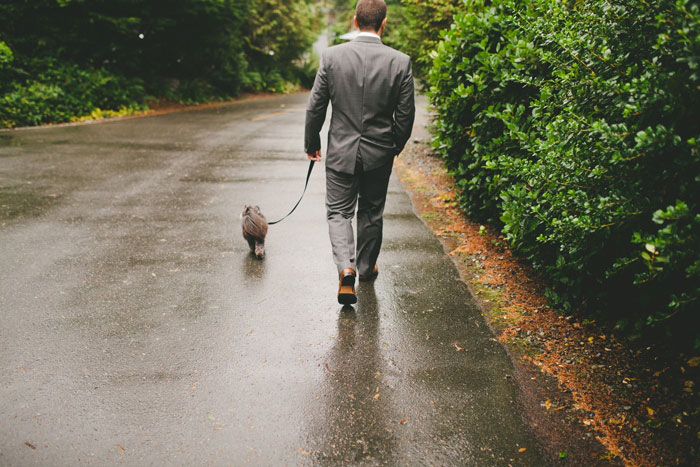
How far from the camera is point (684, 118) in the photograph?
2520mm

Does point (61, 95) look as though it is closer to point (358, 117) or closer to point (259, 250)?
point (259, 250)

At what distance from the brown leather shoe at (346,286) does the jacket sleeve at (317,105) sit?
3.46 feet

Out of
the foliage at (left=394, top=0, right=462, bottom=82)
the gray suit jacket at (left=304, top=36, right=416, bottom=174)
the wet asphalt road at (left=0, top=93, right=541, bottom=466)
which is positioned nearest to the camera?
the wet asphalt road at (left=0, top=93, right=541, bottom=466)

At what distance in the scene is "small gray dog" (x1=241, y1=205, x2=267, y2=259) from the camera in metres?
5.07

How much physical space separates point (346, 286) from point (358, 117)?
136 cm

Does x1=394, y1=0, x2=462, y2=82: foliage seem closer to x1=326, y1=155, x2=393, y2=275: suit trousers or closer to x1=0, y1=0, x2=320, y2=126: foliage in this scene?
x1=326, y1=155, x2=393, y2=275: suit trousers

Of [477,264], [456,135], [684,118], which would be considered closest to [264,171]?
[456,135]

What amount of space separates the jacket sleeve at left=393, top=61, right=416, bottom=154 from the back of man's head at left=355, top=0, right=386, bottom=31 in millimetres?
414

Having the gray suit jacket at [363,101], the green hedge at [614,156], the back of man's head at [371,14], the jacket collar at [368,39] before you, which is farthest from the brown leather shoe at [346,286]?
the back of man's head at [371,14]

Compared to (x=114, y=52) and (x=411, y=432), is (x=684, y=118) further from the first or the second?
(x=114, y=52)

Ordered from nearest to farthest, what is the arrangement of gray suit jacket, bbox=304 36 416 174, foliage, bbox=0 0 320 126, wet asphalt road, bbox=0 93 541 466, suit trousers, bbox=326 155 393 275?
wet asphalt road, bbox=0 93 541 466
gray suit jacket, bbox=304 36 416 174
suit trousers, bbox=326 155 393 275
foliage, bbox=0 0 320 126

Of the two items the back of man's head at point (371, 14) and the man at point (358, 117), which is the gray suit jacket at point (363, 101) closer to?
the man at point (358, 117)

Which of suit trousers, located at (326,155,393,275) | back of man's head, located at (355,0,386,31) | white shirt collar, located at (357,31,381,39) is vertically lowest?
suit trousers, located at (326,155,393,275)

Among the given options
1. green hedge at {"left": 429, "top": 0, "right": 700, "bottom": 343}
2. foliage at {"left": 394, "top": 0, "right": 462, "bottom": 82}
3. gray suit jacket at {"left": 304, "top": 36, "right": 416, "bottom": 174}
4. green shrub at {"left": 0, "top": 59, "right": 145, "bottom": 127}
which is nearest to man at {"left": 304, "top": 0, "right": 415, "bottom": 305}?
gray suit jacket at {"left": 304, "top": 36, "right": 416, "bottom": 174}
